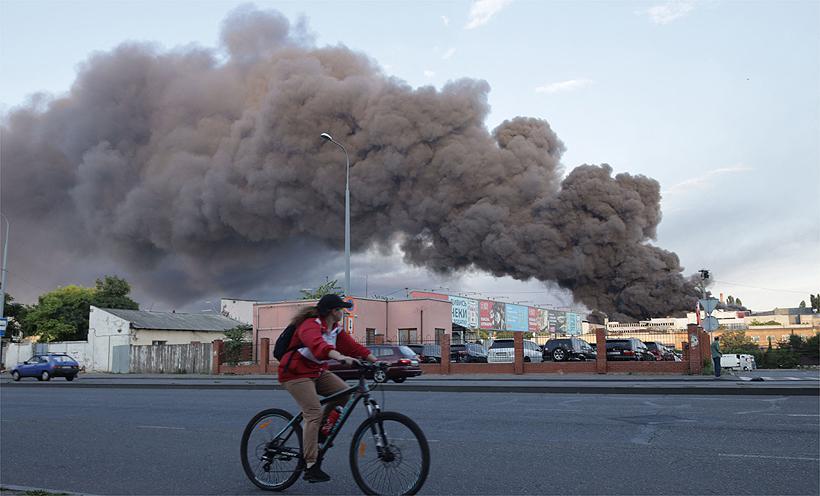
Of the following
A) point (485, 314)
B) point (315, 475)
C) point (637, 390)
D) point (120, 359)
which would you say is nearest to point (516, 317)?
point (485, 314)

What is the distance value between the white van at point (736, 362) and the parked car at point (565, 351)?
8.43m

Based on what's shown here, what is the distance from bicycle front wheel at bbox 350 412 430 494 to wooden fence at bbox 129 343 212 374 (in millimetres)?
31728

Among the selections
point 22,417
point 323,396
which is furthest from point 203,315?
point 323,396

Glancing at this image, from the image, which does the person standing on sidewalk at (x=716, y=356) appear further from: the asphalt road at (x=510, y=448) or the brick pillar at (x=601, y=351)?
the asphalt road at (x=510, y=448)

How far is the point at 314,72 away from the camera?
4319cm

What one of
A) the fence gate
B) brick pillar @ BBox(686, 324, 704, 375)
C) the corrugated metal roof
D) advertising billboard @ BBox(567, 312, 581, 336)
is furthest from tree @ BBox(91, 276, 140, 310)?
advertising billboard @ BBox(567, 312, 581, 336)

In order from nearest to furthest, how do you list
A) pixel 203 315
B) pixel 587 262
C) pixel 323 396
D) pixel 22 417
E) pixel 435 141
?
pixel 323 396 < pixel 22 417 < pixel 587 262 < pixel 435 141 < pixel 203 315

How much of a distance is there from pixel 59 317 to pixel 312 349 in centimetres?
5858

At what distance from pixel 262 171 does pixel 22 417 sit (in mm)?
31018

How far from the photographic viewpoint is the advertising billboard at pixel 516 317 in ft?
323

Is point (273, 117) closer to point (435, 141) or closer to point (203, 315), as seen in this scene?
point (435, 141)

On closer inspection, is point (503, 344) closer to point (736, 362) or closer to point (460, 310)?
point (736, 362)

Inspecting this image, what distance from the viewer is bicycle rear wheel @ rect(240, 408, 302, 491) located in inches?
217

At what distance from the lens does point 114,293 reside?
205 ft
